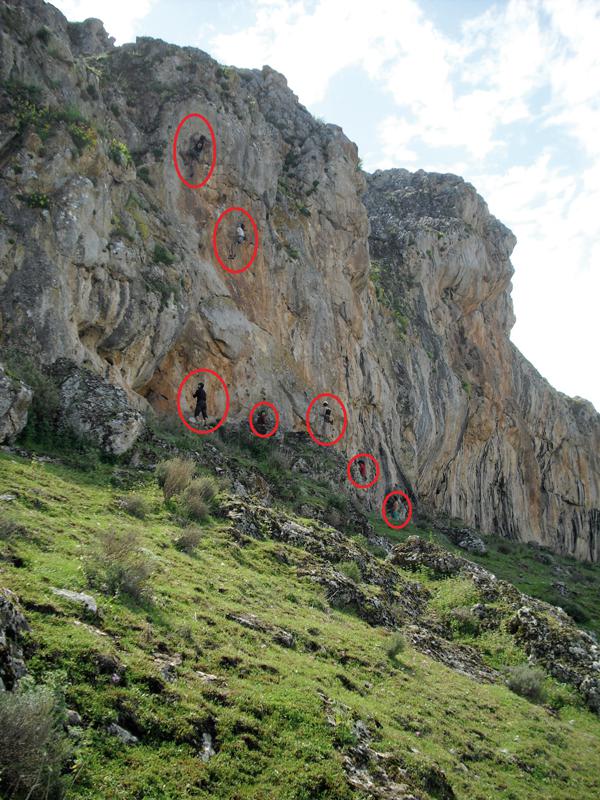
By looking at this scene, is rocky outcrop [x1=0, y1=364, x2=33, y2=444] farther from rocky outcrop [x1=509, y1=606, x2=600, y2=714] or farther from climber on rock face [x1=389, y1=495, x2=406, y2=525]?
climber on rock face [x1=389, y1=495, x2=406, y2=525]

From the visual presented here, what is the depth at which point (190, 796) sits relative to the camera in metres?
6.24

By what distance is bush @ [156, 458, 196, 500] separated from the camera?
52.0 ft

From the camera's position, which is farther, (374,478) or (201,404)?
(374,478)

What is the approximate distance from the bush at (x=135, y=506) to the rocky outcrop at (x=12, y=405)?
2.98 meters

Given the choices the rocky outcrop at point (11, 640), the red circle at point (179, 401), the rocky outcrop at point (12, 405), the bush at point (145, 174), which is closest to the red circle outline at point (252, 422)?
the red circle at point (179, 401)

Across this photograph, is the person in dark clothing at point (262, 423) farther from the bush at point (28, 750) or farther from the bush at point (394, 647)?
the bush at point (28, 750)

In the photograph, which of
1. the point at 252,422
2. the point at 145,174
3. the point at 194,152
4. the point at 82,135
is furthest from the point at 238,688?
the point at 194,152

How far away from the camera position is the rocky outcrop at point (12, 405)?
A: 47.5ft

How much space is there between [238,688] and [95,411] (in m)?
10.1

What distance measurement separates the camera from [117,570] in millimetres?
9414

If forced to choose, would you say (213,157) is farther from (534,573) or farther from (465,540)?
(534,573)

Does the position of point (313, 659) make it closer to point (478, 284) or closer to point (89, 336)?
point (89, 336)

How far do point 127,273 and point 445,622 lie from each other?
1439 centimetres

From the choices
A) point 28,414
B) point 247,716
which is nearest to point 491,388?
point 28,414
